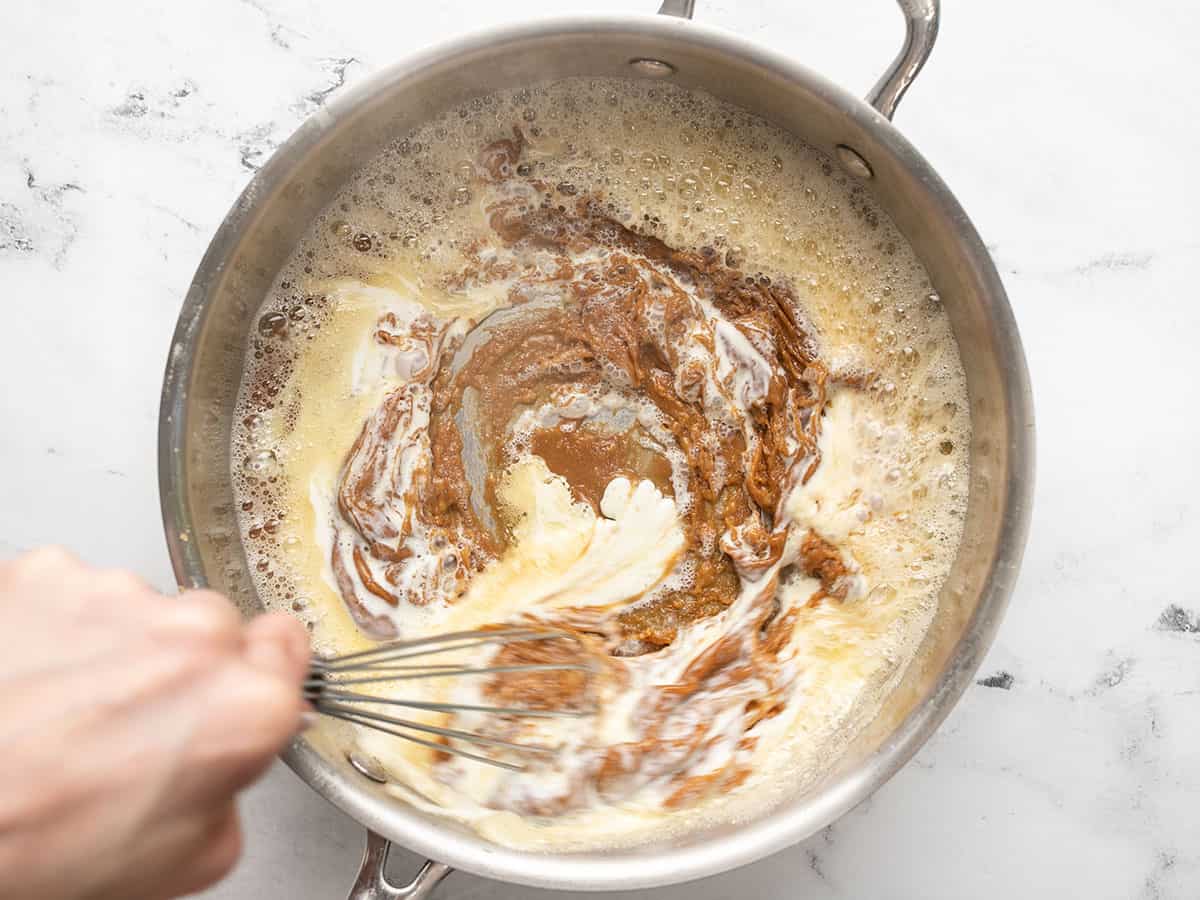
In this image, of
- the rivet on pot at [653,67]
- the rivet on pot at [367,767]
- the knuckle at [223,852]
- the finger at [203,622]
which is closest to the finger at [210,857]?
the knuckle at [223,852]

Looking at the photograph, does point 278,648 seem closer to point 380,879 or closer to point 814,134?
point 380,879

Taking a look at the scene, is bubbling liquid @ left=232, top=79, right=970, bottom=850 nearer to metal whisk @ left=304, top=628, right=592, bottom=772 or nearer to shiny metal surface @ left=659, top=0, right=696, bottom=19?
metal whisk @ left=304, top=628, right=592, bottom=772

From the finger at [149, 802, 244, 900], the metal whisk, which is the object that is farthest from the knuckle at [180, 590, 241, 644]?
the metal whisk

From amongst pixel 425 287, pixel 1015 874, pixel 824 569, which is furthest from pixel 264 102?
pixel 1015 874

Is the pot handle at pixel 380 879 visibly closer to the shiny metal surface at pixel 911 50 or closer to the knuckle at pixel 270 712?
the knuckle at pixel 270 712

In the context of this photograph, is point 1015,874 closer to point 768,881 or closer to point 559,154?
point 768,881

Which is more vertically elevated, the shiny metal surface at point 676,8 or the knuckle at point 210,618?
the shiny metal surface at point 676,8
